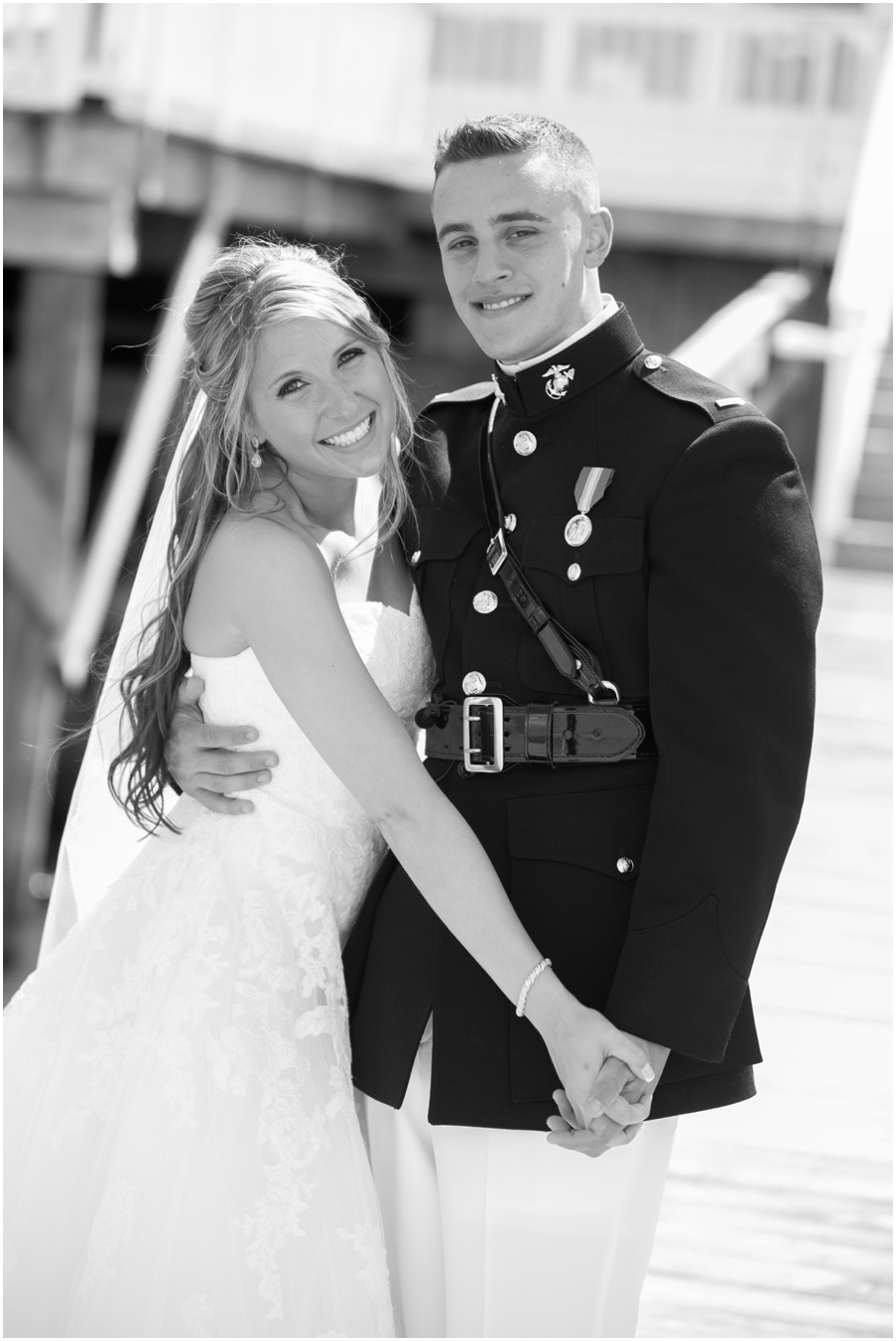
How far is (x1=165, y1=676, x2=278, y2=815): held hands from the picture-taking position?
208cm

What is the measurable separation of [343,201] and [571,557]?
6612 mm

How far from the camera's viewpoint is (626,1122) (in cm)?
179

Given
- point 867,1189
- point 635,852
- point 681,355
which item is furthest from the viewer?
point 681,355

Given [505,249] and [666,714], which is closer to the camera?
[666,714]

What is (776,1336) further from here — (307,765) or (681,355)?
(681,355)

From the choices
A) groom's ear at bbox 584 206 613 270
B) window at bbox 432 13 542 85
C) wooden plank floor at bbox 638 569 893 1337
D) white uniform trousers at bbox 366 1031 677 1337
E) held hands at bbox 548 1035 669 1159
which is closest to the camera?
held hands at bbox 548 1035 669 1159

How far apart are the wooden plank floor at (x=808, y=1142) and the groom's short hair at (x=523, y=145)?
1733 mm

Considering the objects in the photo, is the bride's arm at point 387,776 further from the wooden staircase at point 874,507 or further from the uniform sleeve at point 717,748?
the wooden staircase at point 874,507

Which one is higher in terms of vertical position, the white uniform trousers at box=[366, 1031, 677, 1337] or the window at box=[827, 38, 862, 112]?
the window at box=[827, 38, 862, 112]

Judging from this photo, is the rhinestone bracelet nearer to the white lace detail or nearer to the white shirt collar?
the white lace detail

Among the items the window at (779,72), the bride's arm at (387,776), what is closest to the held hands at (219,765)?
the bride's arm at (387,776)

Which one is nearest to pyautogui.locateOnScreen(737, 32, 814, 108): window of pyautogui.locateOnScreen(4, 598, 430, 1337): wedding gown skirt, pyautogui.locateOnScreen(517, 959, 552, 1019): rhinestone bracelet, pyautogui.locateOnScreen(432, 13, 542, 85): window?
pyautogui.locateOnScreen(432, 13, 542, 85): window

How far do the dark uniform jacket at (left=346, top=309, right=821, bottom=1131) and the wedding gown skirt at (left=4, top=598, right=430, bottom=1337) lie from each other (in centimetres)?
9

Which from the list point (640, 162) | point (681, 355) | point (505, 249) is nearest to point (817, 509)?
point (681, 355)
